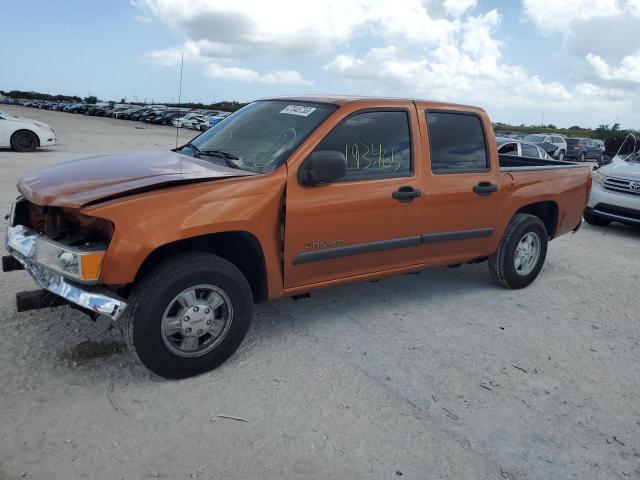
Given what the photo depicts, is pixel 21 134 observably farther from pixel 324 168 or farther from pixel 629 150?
pixel 629 150

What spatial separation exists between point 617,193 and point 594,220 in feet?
2.59

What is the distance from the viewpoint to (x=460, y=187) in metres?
4.54

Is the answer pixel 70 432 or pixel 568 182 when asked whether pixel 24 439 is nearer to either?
pixel 70 432

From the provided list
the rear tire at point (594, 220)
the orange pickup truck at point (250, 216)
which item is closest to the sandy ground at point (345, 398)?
the orange pickup truck at point (250, 216)

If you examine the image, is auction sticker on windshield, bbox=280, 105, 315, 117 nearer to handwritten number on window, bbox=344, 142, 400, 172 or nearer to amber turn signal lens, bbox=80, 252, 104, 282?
handwritten number on window, bbox=344, 142, 400, 172

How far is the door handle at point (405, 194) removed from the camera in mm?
4078

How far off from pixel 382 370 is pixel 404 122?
75.1 inches

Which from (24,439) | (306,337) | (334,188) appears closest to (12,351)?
(24,439)

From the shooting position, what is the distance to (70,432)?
2.79m

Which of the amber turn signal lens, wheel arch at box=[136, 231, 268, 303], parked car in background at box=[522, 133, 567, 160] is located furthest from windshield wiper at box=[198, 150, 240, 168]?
parked car in background at box=[522, 133, 567, 160]

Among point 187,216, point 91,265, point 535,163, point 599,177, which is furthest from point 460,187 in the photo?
point 599,177

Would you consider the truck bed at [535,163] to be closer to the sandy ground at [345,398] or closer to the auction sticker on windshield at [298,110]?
the sandy ground at [345,398]

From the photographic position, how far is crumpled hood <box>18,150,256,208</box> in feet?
10.3

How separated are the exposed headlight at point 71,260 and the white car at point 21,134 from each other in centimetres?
1423
